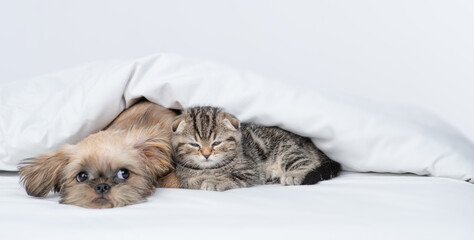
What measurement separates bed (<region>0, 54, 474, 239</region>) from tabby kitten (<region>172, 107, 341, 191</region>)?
0.09m

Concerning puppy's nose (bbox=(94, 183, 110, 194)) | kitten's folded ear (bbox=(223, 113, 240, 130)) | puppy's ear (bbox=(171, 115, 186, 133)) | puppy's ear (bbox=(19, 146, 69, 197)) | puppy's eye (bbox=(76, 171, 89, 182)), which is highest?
kitten's folded ear (bbox=(223, 113, 240, 130))

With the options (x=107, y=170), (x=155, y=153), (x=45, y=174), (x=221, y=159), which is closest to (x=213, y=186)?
(x=221, y=159)

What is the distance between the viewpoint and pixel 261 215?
6.73ft

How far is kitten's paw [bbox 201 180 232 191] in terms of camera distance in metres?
2.46

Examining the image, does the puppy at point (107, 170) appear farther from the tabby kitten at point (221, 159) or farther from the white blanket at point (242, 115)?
the white blanket at point (242, 115)

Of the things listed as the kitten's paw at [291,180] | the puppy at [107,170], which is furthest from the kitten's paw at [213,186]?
the kitten's paw at [291,180]

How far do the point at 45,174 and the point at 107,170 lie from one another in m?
0.25

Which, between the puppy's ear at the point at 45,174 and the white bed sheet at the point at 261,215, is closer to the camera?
the white bed sheet at the point at 261,215

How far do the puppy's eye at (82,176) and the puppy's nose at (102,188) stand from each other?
115 millimetres

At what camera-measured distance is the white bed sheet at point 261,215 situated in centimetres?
194

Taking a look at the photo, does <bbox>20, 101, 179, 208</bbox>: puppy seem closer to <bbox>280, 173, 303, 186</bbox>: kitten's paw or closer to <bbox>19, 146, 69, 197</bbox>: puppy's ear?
<bbox>19, 146, 69, 197</bbox>: puppy's ear


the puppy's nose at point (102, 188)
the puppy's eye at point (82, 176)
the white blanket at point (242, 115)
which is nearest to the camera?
the puppy's nose at point (102, 188)

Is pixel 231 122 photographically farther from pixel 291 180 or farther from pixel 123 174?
pixel 123 174

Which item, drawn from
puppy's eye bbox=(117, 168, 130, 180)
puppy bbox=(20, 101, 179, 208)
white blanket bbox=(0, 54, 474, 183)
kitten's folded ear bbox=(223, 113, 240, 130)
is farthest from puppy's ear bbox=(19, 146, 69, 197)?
kitten's folded ear bbox=(223, 113, 240, 130)
